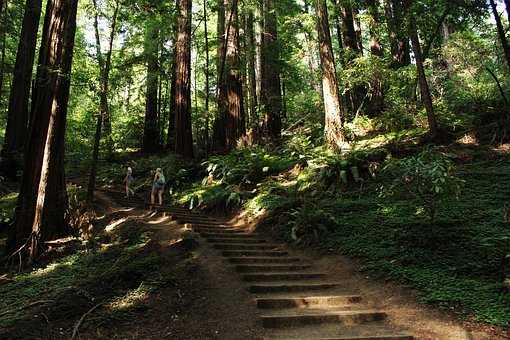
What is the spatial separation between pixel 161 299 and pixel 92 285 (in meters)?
1.47

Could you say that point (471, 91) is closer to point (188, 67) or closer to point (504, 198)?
point (504, 198)

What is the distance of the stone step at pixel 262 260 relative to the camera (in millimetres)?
8107

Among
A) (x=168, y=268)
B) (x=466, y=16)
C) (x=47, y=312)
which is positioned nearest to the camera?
(x=47, y=312)

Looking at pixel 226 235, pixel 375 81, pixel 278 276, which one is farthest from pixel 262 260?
pixel 375 81

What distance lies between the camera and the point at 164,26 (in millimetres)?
17250

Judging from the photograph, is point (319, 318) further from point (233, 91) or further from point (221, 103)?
point (221, 103)

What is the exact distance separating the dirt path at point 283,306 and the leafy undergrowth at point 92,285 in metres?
0.30

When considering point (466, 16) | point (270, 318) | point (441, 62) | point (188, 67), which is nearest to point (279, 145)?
point (188, 67)

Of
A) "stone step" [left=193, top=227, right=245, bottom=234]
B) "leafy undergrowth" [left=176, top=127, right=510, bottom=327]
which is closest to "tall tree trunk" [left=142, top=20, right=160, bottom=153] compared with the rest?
"leafy undergrowth" [left=176, top=127, right=510, bottom=327]

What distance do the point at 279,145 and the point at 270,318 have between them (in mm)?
11812

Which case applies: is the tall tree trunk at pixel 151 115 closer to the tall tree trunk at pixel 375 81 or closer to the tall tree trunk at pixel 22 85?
the tall tree trunk at pixel 22 85

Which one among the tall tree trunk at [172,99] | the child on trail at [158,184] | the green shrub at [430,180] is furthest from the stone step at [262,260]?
the tall tree trunk at [172,99]

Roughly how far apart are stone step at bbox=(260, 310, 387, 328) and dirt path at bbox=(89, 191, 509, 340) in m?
0.01

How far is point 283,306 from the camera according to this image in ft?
20.9
